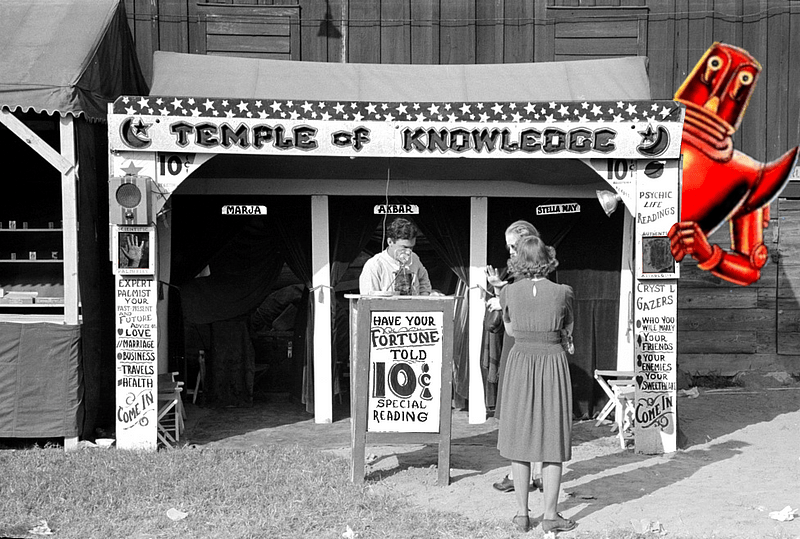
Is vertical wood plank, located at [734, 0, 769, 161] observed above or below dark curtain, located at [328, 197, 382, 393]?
above

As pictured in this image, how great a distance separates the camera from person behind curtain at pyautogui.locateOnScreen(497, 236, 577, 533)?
5.01m

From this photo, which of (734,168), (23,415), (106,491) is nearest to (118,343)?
(23,415)

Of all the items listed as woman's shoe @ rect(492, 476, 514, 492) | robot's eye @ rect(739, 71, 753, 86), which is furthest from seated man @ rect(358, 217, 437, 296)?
robot's eye @ rect(739, 71, 753, 86)

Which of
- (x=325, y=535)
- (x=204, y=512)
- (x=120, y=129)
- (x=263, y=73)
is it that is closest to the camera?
(x=325, y=535)

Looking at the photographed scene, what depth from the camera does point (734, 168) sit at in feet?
33.2

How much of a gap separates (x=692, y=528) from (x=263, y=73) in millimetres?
5785

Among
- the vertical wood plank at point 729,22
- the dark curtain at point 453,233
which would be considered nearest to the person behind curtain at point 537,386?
the dark curtain at point 453,233

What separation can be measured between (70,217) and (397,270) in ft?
9.26

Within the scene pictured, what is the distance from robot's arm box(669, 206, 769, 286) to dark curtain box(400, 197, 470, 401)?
10.1 ft

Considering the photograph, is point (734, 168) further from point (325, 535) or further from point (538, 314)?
point (325, 535)

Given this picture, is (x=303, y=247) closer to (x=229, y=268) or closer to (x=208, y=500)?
(x=229, y=268)

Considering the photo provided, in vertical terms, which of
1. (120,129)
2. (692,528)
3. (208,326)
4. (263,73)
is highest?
(263,73)

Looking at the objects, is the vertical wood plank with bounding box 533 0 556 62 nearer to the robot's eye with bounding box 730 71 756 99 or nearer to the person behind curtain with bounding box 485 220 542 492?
the robot's eye with bounding box 730 71 756 99

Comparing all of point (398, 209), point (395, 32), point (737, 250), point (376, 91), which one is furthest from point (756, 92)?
point (376, 91)
